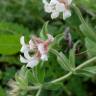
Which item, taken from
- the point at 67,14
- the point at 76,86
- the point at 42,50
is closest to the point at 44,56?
the point at 42,50

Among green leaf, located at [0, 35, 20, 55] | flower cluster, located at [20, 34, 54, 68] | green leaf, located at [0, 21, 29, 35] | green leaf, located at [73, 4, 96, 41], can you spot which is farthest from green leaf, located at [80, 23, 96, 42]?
green leaf, located at [0, 21, 29, 35]

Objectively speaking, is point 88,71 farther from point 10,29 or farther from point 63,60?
point 10,29

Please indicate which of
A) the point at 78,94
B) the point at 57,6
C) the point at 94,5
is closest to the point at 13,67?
the point at 78,94

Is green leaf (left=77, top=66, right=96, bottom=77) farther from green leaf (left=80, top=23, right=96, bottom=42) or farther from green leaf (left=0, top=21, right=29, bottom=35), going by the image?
green leaf (left=0, top=21, right=29, bottom=35)

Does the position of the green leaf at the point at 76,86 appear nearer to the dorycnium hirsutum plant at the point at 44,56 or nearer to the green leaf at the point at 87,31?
the dorycnium hirsutum plant at the point at 44,56

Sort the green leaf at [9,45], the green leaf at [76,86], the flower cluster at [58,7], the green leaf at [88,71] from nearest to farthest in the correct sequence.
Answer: the flower cluster at [58,7] < the green leaf at [88,71] < the green leaf at [9,45] < the green leaf at [76,86]

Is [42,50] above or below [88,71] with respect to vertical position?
above

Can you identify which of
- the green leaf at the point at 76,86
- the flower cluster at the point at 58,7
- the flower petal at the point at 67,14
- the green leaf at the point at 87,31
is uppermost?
the flower cluster at the point at 58,7

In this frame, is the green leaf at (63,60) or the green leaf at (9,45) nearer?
the green leaf at (63,60)

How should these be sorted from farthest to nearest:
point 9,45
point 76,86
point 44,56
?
point 76,86
point 9,45
point 44,56

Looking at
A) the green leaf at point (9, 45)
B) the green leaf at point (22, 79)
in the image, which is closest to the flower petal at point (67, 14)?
the green leaf at point (22, 79)

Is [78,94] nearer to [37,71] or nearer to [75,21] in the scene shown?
[75,21]
